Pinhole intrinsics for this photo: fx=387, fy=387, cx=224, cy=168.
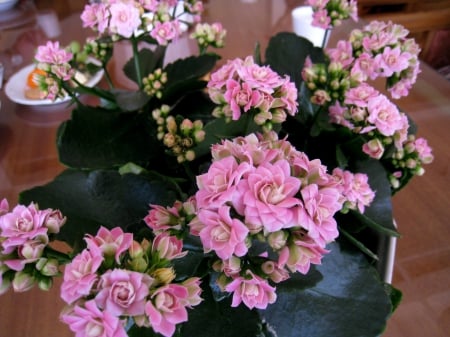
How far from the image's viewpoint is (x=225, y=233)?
176 millimetres

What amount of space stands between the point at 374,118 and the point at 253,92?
0.10m

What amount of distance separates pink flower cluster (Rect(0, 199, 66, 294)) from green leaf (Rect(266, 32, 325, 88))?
0.29 m

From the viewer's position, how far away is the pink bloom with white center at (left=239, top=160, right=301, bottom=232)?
17 centimetres

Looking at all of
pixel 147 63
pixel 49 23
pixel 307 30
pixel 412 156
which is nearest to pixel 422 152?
pixel 412 156

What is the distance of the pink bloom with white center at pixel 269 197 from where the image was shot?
0.17 meters

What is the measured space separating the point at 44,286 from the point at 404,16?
111 cm

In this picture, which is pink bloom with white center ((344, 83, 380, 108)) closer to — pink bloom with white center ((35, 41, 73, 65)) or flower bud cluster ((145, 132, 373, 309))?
flower bud cluster ((145, 132, 373, 309))

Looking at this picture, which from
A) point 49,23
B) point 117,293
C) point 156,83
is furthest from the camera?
point 49,23

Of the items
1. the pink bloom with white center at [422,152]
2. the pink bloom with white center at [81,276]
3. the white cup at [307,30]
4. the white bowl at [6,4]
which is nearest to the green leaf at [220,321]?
the pink bloom with white center at [81,276]

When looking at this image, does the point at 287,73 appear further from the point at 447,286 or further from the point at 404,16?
the point at 404,16

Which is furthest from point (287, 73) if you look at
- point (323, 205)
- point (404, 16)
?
point (404, 16)

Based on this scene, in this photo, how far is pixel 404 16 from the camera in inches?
40.7

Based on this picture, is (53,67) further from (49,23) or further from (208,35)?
(49,23)

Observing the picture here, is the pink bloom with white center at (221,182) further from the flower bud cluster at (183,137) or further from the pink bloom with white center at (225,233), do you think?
the flower bud cluster at (183,137)
